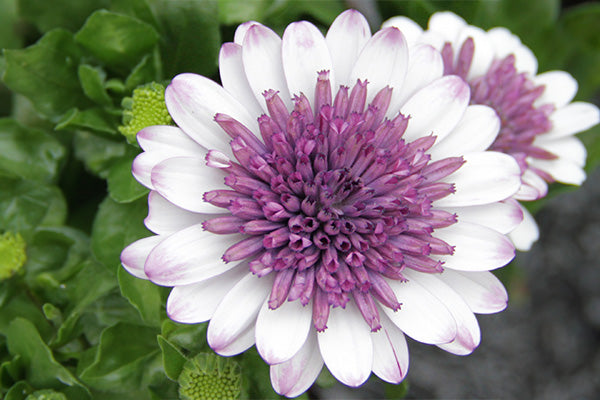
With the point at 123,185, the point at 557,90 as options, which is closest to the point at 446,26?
the point at 557,90

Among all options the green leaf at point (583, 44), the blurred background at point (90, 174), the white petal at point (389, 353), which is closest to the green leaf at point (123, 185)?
the blurred background at point (90, 174)

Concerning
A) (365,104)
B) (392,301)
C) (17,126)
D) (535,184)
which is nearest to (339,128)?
(365,104)

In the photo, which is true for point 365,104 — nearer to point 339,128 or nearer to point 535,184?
point 339,128

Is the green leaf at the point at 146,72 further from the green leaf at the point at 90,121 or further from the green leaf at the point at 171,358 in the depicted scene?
the green leaf at the point at 171,358

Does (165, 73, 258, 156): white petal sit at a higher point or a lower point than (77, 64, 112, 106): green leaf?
higher

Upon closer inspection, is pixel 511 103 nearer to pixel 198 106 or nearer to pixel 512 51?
pixel 512 51

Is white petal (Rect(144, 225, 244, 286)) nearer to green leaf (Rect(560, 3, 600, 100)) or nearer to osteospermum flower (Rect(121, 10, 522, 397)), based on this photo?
osteospermum flower (Rect(121, 10, 522, 397))

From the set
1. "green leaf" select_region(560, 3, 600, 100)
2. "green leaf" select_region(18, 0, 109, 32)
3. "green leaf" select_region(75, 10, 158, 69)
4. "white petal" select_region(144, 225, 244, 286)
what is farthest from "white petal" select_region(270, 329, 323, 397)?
"green leaf" select_region(560, 3, 600, 100)
